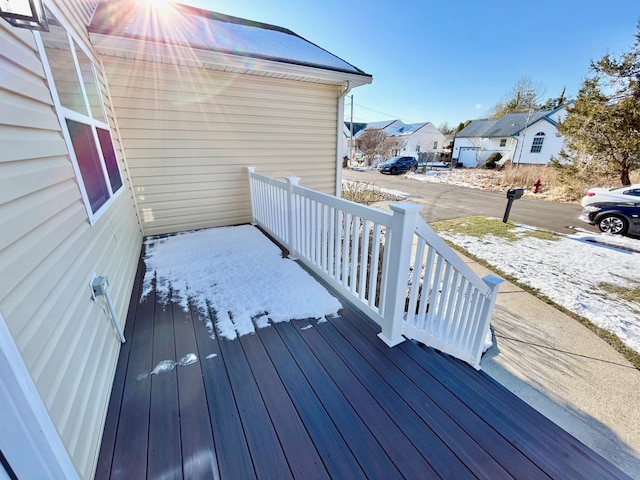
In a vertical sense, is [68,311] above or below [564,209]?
above

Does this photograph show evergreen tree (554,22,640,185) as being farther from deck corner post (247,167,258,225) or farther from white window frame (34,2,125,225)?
white window frame (34,2,125,225)

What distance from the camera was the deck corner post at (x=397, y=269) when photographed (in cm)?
162

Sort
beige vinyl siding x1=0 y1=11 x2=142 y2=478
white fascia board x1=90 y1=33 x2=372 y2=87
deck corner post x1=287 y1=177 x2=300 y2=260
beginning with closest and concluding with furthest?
beige vinyl siding x1=0 y1=11 x2=142 y2=478 < deck corner post x1=287 y1=177 x2=300 y2=260 < white fascia board x1=90 y1=33 x2=372 y2=87

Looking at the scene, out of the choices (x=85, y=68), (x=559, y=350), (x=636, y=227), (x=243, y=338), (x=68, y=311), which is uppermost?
(x=85, y=68)

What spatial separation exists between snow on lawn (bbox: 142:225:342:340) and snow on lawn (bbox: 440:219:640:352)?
3808 millimetres

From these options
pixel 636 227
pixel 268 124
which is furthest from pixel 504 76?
pixel 268 124

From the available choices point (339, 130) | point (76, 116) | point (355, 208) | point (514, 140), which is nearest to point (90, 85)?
point (76, 116)

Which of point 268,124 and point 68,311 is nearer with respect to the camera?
point 68,311

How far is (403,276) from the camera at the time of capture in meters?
1.77

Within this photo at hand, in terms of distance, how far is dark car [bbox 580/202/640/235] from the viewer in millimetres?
6305

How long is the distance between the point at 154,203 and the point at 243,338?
323cm

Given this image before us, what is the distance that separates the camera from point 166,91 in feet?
12.4

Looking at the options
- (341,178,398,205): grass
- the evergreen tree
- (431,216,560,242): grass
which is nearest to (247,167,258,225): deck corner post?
(341,178,398,205): grass

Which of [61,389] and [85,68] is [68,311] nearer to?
[61,389]
